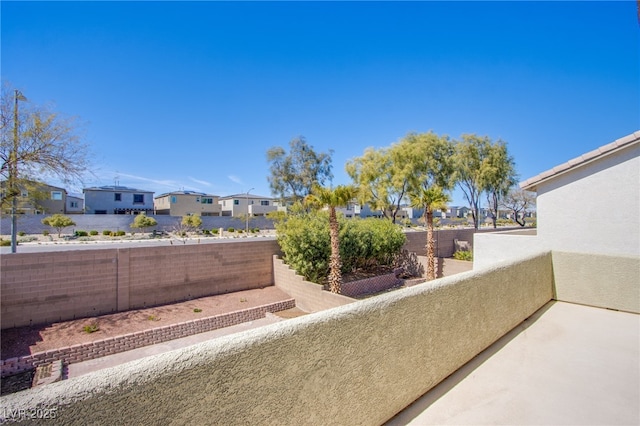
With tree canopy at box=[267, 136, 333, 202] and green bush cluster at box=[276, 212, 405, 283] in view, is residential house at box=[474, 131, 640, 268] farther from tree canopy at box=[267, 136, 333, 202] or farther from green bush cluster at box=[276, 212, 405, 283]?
tree canopy at box=[267, 136, 333, 202]

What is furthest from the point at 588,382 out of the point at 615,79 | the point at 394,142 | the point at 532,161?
the point at 532,161

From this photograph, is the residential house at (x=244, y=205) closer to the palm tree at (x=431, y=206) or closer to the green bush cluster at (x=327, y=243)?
the green bush cluster at (x=327, y=243)

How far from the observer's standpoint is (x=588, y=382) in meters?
3.90

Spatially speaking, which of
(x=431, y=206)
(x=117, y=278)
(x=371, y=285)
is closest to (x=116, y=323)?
(x=117, y=278)

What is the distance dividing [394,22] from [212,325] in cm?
1352

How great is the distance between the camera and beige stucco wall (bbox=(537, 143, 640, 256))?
24.5ft

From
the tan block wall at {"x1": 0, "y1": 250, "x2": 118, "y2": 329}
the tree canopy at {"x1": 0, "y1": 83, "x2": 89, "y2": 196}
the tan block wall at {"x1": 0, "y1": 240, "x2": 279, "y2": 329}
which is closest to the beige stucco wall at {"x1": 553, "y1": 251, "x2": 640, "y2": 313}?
the tan block wall at {"x1": 0, "y1": 240, "x2": 279, "y2": 329}

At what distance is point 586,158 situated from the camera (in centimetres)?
809

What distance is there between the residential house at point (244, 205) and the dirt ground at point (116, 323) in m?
40.7

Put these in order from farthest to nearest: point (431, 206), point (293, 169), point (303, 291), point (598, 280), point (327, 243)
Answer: point (293, 169), point (431, 206), point (327, 243), point (303, 291), point (598, 280)

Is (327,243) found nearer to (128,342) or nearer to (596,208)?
(128,342)

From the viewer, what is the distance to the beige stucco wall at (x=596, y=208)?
7453 millimetres

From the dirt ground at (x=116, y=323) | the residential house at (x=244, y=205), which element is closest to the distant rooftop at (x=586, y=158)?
the dirt ground at (x=116, y=323)

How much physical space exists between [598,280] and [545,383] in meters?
4.69
